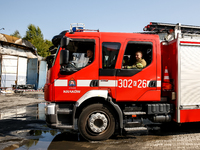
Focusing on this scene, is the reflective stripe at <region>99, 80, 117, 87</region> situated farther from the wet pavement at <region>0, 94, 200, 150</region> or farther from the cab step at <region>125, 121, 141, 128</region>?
the wet pavement at <region>0, 94, 200, 150</region>

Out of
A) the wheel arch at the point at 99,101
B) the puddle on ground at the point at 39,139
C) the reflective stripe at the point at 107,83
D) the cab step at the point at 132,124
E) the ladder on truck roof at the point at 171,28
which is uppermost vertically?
the ladder on truck roof at the point at 171,28

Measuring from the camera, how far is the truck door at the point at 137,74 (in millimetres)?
5367

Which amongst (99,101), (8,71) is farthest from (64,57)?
(8,71)

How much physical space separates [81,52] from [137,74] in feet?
5.28

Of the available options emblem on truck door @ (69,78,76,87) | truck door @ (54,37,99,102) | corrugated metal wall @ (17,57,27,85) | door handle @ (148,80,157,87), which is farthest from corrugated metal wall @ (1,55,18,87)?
door handle @ (148,80,157,87)

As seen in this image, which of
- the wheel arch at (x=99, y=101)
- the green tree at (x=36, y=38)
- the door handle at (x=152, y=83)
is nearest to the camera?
the wheel arch at (x=99, y=101)

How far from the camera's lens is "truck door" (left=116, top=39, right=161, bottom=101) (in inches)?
211

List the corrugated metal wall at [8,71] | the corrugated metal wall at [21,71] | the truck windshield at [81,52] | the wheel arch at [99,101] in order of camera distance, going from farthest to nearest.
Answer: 1. the corrugated metal wall at [21,71]
2. the corrugated metal wall at [8,71]
3. the truck windshield at [81,52]
4. the wheel arch at [99,101]

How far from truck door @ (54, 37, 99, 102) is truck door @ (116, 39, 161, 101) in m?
0.68

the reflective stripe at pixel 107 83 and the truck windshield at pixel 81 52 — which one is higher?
the truck windshield at pixel 81 52

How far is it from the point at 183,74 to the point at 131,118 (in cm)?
185

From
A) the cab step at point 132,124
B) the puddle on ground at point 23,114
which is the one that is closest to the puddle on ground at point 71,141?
the cab step at point 132,124

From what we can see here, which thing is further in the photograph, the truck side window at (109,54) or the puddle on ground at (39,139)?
the truck side window at (109,54)

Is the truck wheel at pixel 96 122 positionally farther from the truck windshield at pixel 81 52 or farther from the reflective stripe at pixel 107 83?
the truck windshield at pixel 81 52
